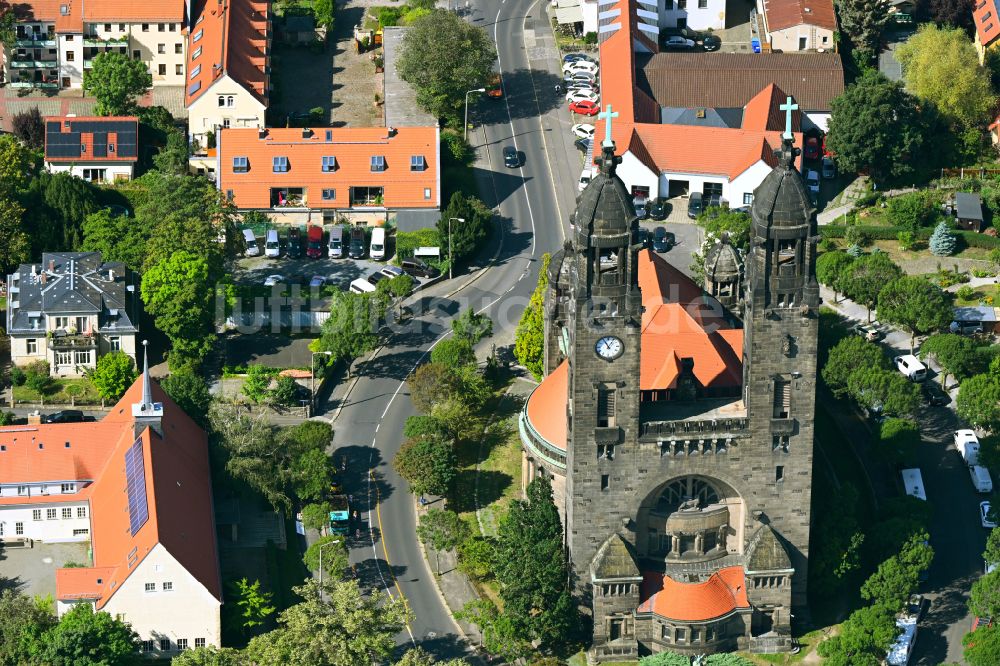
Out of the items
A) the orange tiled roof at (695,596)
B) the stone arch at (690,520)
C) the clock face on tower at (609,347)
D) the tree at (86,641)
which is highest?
the clock face on tower at (609,347)

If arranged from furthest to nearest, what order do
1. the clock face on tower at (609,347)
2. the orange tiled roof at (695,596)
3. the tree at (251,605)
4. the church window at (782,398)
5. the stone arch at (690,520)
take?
the tree at (251,605) < the stone arch at (690,520) < the orange tiled roof at (695,596) < the church window at (782,398) < the clock face on tower at (609,347)

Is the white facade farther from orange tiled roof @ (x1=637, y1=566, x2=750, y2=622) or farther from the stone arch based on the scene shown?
the stone arch

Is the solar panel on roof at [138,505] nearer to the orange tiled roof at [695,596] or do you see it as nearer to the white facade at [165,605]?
the white facade at [165,605]

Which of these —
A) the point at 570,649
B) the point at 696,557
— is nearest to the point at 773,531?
the point at 696,557

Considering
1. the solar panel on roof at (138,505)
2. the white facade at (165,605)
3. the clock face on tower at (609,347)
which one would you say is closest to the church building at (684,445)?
the clock face on tower at (609,347)

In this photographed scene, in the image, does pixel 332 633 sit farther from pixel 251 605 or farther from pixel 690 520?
pixel 690 520

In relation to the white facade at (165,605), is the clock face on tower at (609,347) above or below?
above

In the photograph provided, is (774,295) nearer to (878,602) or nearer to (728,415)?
(728,415)
